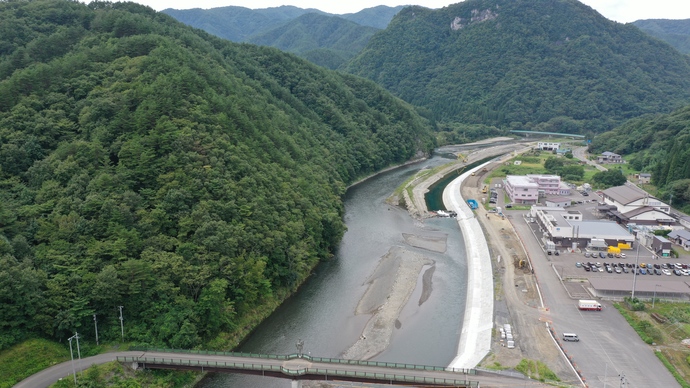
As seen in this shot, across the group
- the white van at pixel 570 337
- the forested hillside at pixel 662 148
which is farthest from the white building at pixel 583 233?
the white van at pixel 570 337

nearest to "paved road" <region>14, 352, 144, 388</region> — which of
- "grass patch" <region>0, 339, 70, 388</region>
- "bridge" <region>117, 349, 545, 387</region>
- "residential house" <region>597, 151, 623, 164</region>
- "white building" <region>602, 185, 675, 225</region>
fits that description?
"grass patch" <region>0, 339, 70, 388</region>

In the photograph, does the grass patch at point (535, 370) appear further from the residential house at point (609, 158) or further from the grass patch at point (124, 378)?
the residential house at point (609, 158)

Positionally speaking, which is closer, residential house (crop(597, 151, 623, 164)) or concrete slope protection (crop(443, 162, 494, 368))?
concrete slope protection (crop(443, 162, 494, 368))

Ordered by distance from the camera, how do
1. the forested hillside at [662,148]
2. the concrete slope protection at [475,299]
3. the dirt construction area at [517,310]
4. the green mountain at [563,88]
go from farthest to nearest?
1. the green mountain at [563,88]
2. the forested hillside at [662,148]
3. the concrete slope protection at [475,299]
4. the dirt construction area at [517,310]

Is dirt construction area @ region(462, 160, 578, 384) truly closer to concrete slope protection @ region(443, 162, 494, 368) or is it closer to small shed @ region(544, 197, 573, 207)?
concrete slope protection @ region(443, 162, 494, 368)

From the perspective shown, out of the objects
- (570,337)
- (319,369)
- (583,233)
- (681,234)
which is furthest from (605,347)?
(681,234)

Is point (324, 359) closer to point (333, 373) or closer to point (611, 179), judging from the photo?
point (333, 373)
